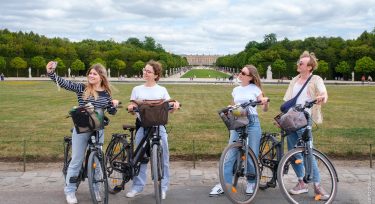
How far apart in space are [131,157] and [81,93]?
0.99 meters

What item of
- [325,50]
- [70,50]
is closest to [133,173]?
[325,50]

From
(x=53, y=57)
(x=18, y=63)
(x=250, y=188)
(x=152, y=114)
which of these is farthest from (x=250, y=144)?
(x=53, y=57)

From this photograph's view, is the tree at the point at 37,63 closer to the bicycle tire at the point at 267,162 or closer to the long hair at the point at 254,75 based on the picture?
the bicycle tire at the point at 267,162

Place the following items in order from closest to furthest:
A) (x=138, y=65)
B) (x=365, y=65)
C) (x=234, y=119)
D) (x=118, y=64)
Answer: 1. (x=234, y=119)
2. (x=365, y=65)
3. (x=118, y=64)
4. (x=138, y=65)

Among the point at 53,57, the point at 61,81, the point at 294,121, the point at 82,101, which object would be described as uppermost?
the point at 53,57

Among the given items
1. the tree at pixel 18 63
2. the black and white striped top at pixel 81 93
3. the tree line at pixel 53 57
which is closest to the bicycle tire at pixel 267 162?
the black and white striped top at pixel 81 93

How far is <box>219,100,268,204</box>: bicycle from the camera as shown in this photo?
558 cm

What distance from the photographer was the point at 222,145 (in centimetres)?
954

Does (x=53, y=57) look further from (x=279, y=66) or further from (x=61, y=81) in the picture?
(x=61, y=81)

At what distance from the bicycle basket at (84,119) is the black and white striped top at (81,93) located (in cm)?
30

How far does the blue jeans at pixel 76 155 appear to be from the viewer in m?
5.60

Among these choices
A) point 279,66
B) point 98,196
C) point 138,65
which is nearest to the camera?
point 98,196

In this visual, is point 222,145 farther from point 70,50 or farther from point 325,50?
point 70,50

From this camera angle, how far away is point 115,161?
19.7 feet
